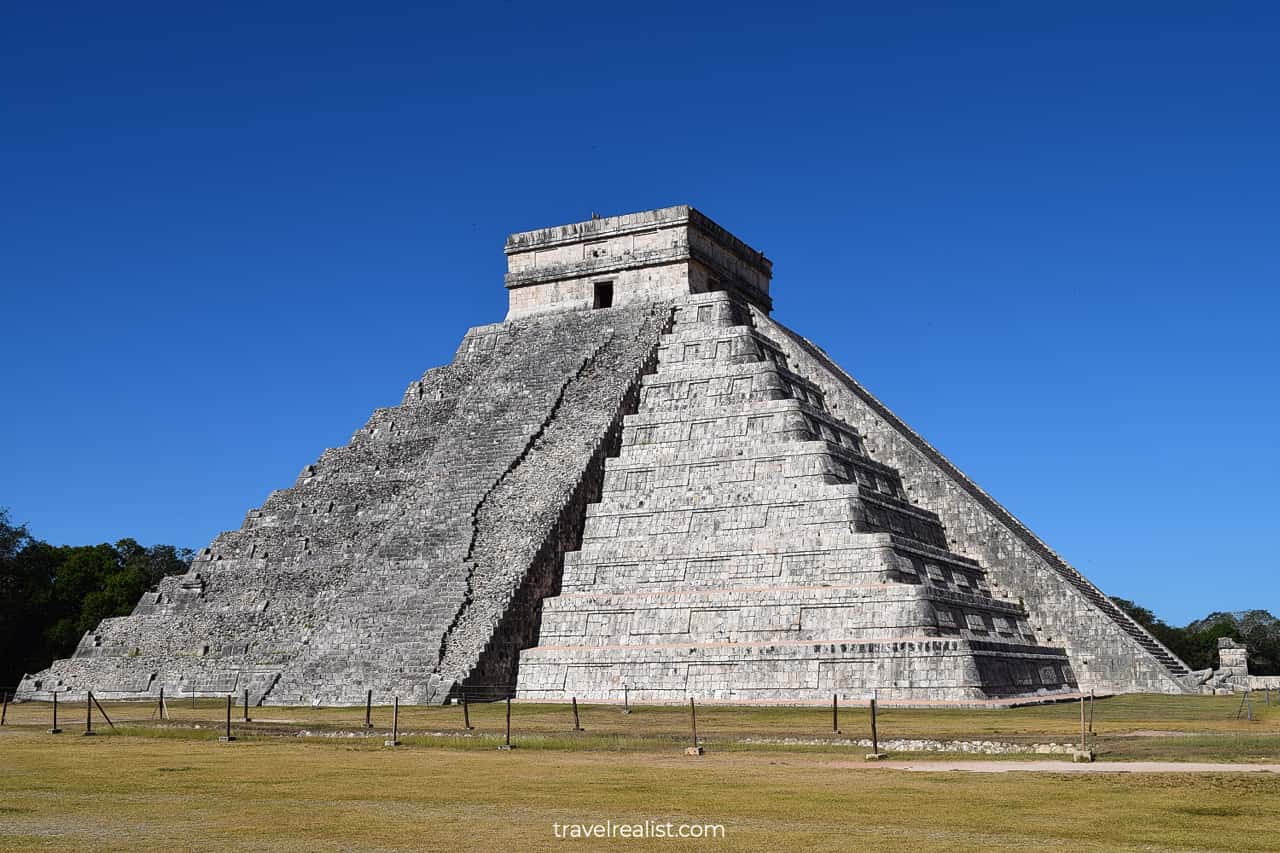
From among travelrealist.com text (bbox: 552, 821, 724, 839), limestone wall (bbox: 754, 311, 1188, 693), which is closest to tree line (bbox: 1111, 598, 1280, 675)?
limestone wall (bbox: 754, 311, 1188, 693)

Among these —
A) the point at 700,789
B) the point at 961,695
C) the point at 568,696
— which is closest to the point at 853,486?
the point at 961,695

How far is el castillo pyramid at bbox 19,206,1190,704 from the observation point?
76.9 ft

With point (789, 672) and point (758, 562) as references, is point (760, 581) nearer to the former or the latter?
point (758, 562)

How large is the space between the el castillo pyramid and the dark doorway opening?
0.05 m

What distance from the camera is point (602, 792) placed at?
Result: 456 inches

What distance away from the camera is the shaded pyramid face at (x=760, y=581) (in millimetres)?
22688

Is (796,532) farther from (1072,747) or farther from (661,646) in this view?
(1072,747)

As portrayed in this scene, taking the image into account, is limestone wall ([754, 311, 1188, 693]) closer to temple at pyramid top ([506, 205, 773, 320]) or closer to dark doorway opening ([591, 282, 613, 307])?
temple at pyramid top ([506, 205, 773, 320])

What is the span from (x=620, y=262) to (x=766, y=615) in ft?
37.5

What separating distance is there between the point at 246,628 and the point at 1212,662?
100ft

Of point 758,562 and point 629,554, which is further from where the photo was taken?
point 629,554

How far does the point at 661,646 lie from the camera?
24.1m

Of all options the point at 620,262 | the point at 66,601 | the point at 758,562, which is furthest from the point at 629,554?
the point at 66,601

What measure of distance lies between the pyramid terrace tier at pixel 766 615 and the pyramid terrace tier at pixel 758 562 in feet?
0.69
